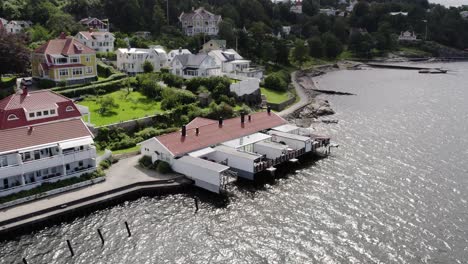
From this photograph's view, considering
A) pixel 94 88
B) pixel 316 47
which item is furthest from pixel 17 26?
pixel 316 47

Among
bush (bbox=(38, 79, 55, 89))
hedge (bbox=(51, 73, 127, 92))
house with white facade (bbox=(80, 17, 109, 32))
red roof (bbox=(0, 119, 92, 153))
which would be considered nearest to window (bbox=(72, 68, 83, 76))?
hedge (bbox=(51, 73, 127, 92))

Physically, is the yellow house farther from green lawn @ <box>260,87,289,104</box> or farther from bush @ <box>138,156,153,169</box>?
green lawn @ <box>260,87,289,104</box>

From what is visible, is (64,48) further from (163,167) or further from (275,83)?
(275,83)

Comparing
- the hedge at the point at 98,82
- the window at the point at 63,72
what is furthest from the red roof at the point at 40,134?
the window at the point at 63,72

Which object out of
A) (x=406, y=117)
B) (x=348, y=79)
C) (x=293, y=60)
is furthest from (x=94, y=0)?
(x=406, y=117)

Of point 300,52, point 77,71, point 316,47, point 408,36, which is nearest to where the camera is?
point 77,71
